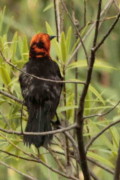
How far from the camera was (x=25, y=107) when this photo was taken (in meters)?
3.62

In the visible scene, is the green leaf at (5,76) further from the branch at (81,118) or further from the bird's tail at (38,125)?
the branch at (81,118)

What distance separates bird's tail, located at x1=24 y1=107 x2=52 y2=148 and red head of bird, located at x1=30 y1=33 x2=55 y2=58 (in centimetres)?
45

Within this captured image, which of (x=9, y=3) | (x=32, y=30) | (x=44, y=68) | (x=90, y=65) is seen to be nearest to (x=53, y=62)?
(x=44, y=68)

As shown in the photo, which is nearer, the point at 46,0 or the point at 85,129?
the point at 85,129

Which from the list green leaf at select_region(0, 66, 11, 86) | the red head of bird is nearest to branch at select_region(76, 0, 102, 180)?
green leaf at select_region(0, 66, 11, 86)

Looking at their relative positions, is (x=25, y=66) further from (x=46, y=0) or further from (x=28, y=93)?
(x=46, y=0)

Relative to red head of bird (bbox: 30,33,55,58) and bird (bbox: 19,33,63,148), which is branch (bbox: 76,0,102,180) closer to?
bird (bbox: 19,33,63,148)

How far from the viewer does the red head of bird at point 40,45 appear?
12.4ft

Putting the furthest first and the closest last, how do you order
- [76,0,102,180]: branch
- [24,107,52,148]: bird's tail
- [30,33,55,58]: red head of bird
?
[30,33,55,58]: red head of bird → [24,107,52,148]: bird's tail → [76,0,102,180]: branch

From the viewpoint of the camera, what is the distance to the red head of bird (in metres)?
3.78

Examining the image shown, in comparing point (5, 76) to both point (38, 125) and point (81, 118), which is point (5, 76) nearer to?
point (38, 125)

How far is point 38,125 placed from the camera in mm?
3416

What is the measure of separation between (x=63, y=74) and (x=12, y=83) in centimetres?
29

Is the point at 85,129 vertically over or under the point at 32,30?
under
